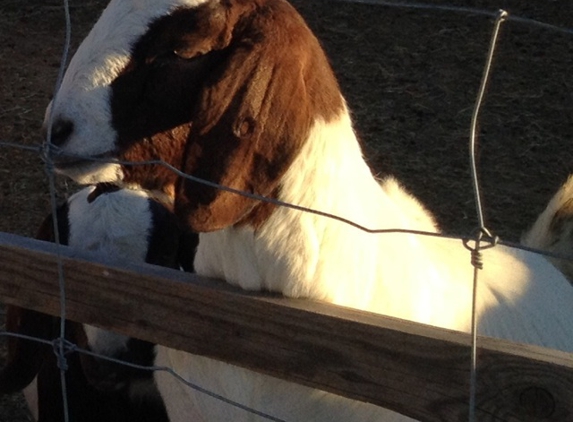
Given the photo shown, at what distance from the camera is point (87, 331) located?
3.06m

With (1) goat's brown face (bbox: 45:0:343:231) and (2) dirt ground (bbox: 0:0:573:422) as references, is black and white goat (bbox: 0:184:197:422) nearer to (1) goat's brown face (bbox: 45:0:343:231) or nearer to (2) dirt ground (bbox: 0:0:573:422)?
(2) dirt ground (bbox: 0:0:573:422)

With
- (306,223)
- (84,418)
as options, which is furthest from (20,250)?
(84,418)

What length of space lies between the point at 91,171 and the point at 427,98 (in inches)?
196

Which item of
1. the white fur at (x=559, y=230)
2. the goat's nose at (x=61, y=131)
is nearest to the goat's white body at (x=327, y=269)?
the goat's nose at (x=61, y=131)

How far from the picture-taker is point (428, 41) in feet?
24.8

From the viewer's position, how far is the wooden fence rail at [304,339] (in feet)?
5.23

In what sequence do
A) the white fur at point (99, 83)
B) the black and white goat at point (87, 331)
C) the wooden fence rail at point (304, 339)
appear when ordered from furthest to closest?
1. the black and white goat at point (87, 331)
2. the white fur at point (99, 83)
3. the wooden fence rail at point (304, 339)

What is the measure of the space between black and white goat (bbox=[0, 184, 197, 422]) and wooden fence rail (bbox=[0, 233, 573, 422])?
1.12 m

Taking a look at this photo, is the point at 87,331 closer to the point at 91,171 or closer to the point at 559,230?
the point at 91,171

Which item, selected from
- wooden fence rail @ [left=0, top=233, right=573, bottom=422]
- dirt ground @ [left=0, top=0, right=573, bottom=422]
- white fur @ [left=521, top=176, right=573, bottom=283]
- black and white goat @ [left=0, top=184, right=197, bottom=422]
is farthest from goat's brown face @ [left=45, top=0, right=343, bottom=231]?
dirt ground @ [left=0, top=0, right=573, bottom=422]

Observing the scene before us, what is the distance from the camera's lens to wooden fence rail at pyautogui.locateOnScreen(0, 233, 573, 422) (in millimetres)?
1593

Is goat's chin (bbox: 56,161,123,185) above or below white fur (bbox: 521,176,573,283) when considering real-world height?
above

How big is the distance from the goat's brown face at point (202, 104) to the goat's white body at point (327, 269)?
8 cm

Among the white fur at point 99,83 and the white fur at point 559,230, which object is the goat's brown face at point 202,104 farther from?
the white fur at point 559,230
